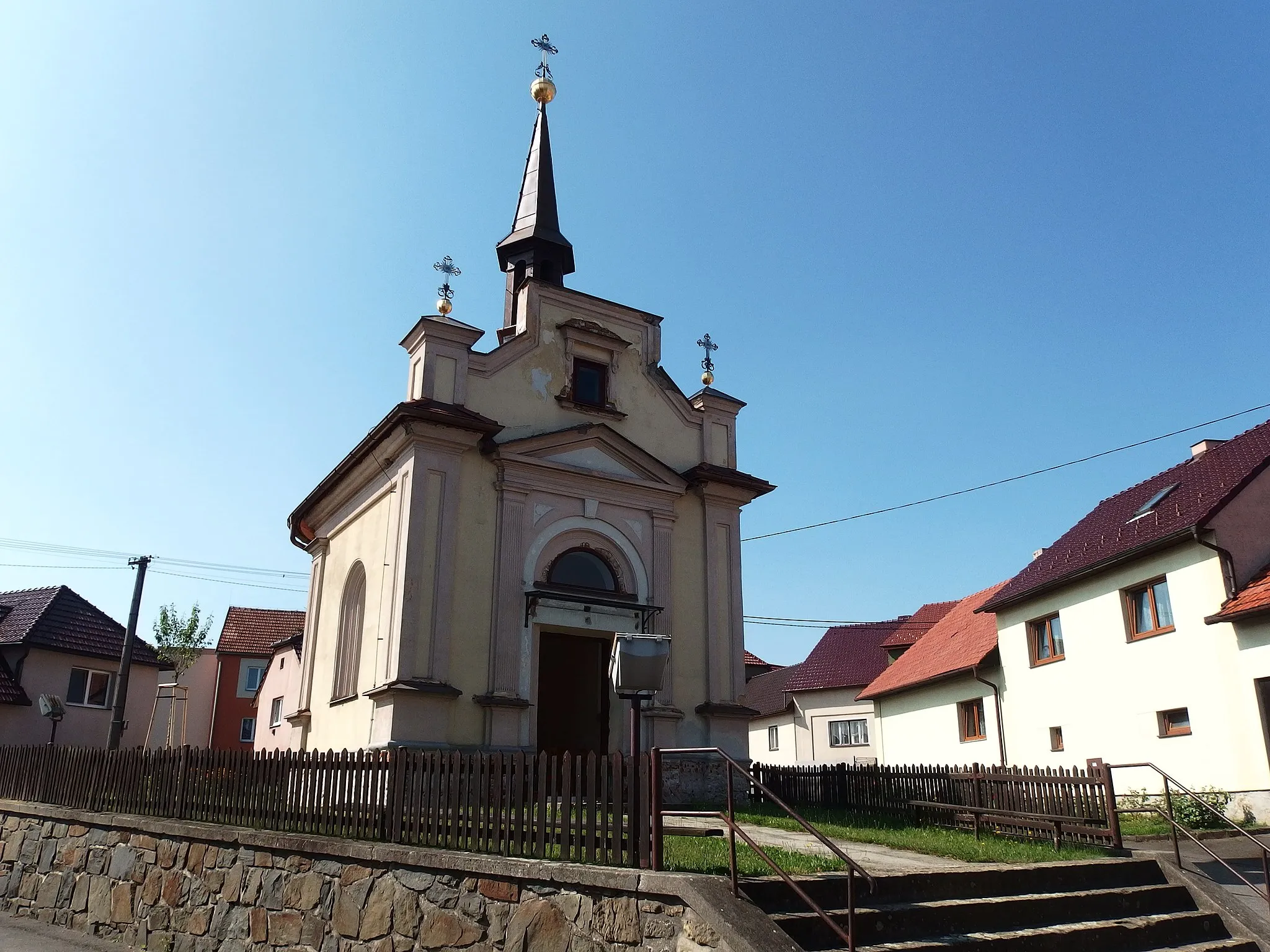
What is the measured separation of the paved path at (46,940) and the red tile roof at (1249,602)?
1796cm

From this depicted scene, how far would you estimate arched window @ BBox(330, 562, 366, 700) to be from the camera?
17.8 meters

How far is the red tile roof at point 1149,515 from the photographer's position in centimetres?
1897

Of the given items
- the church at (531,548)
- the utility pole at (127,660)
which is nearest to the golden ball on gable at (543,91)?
the church at (531,548)

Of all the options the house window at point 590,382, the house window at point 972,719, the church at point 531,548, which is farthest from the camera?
the house window at point 972,719

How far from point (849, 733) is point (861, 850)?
30835 mm

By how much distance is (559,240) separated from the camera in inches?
811

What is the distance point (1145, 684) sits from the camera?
64.2ft

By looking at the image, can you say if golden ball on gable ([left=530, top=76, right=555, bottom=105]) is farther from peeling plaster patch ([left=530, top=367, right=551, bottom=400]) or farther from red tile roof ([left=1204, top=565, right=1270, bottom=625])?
red tile roof ([left=1204, top=565, right=1270, bottom=625])

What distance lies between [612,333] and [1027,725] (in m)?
14.8

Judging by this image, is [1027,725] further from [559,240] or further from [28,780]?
[28,780]

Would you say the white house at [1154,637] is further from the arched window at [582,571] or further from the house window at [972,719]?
the arched window at [582,571]

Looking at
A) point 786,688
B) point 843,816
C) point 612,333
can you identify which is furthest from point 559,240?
point 786,688

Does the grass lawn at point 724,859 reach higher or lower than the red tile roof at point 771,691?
lower

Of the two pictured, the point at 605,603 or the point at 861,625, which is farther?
the point at 861,625
